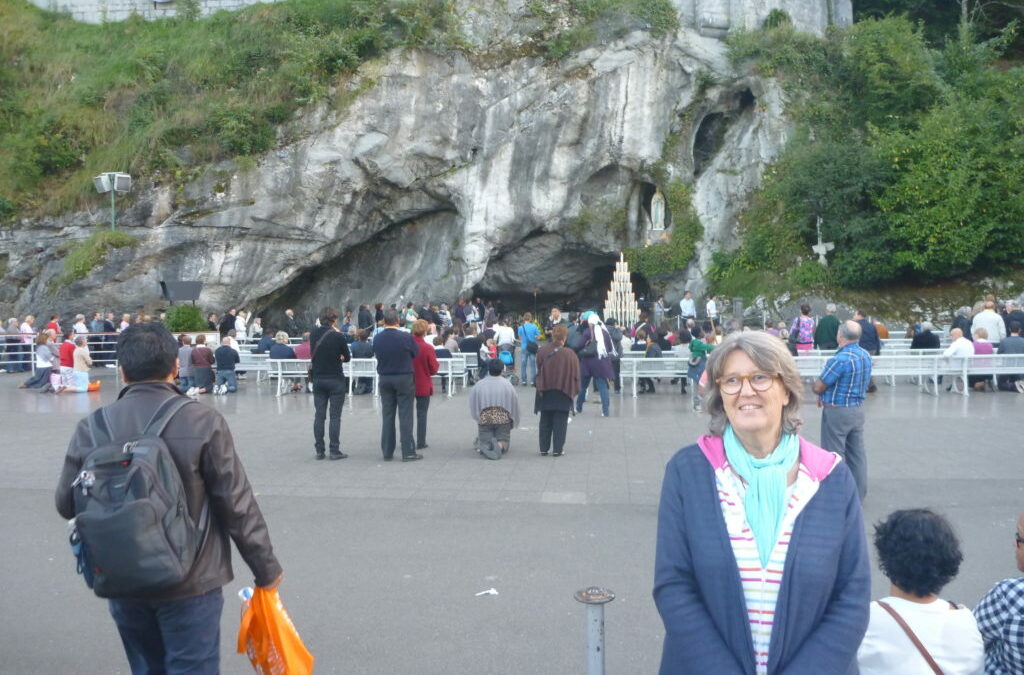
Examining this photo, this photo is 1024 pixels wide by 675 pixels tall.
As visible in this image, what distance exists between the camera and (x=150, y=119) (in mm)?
29531

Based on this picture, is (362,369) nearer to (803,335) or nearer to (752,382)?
(803,335)

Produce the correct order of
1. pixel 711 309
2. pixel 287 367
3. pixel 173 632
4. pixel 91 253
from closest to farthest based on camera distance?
pixel 173 632
pixel 287 367
pixel 711 309
pixel 91 253

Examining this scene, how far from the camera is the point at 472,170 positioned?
2942cm

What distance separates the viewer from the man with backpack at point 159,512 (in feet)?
9.91

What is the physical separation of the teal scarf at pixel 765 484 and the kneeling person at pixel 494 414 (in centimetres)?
755

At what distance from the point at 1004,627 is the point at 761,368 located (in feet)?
4.39

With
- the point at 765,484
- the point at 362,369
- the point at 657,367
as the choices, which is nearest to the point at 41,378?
the point at 362,369

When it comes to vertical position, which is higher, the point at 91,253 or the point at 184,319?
the point at 91,253

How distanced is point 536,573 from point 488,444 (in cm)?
424

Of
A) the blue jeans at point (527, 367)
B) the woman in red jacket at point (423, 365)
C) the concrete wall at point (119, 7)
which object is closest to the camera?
the woman in red jacket at point (423, 365)

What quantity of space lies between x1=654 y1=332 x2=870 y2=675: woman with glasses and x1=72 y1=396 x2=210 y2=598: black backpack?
1.68m

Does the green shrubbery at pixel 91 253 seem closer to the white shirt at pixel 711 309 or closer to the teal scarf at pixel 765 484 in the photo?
the white shirt at pixel 711 309

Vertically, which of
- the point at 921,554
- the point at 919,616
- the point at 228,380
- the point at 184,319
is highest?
the point at 184,319

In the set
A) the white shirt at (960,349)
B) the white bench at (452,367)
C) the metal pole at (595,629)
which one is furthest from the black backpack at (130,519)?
the white shirt at (960,349)
